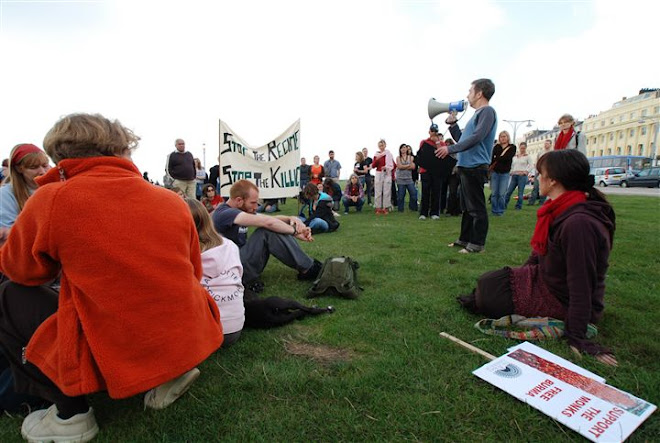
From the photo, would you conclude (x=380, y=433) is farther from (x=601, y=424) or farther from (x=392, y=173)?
(x=392, y=173)

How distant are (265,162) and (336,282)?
5177 millimetres

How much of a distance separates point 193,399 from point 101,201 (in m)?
1.22

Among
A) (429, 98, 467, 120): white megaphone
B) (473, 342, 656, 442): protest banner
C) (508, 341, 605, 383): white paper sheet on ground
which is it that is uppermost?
(429, 98, 467, 120): white megaphone

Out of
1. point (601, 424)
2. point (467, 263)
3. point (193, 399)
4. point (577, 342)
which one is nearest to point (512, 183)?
point (467, 263)

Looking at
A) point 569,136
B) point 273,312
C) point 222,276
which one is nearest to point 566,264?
point 273,312

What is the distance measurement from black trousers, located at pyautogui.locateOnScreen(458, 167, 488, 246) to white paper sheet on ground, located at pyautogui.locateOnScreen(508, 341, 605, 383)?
3020mm

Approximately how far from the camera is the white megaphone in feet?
23.5

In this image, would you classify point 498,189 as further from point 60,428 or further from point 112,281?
point 60,428

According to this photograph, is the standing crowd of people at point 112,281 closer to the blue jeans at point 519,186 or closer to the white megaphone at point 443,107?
the white megaphone at point 443,107

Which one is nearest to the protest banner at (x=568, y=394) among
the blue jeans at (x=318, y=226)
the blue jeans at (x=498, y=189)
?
the blue jeans at (x=318, y=226)

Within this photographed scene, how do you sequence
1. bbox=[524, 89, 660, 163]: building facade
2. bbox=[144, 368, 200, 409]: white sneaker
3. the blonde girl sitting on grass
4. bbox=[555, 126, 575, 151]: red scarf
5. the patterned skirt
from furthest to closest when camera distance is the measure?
bbox=[524, 89, 660, 163]: building facade
bbox=[555, 126, 575, 151]: red scarf
the patterned skirt
the blonde girl sitting on grass
bbox=[144, 368, 200, 409]: white sneaker

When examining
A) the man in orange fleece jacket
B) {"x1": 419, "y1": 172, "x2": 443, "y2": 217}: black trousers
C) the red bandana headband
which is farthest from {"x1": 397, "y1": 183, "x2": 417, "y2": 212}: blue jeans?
the man in orange fleece jacket

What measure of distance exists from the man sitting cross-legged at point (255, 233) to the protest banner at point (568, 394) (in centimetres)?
229

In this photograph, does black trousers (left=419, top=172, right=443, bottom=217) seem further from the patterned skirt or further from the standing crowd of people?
the standing crowd of people
